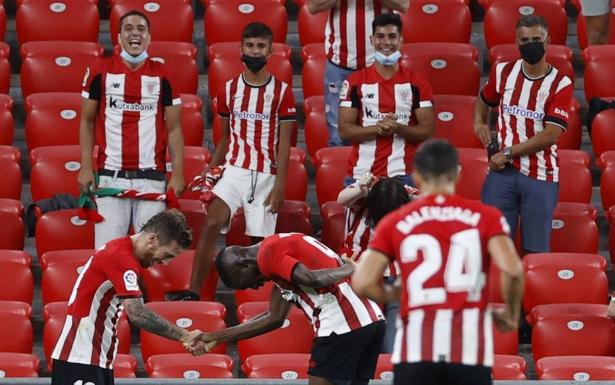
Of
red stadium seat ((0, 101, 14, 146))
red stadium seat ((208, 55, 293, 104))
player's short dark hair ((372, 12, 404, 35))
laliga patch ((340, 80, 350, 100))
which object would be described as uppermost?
player's short dark hair ((372, 12, 404, 35))

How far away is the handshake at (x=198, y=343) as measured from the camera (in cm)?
739

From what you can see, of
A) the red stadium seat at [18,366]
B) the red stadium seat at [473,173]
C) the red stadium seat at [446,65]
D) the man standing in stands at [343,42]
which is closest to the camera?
the red stadium seat at [18,366]

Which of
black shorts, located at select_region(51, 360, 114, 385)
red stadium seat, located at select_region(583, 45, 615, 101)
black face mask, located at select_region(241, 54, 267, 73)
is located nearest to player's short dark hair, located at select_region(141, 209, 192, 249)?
black shorts, located at select_region(51, 360, 114, 385)

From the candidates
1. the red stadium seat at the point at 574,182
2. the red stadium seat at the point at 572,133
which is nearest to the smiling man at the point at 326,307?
the red stadium seat at the point at 574,182

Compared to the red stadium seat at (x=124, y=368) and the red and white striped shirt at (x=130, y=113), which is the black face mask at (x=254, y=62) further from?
the red stadium seat at (x=124, y=368)

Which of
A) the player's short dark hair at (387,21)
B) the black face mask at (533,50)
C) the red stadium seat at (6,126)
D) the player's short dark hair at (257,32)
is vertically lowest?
the red stadium seat at (6,126)

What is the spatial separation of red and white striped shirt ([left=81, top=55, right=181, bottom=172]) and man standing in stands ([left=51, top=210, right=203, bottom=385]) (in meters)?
1.83

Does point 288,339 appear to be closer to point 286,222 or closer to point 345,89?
point 286,222

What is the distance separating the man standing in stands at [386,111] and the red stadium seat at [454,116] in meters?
0.64

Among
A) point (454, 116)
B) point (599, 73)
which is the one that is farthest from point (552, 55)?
point (454, 116)

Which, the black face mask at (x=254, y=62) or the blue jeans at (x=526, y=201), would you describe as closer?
the blue jeans at (x=526, y=201)

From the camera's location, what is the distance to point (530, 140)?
888 centimetres

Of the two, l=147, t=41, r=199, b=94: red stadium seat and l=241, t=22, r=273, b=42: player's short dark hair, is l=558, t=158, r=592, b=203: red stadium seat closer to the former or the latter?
l=241, t=22, r=273, b=42: player's short dark hair

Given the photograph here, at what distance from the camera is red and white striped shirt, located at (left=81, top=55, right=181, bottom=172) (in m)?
8.94
